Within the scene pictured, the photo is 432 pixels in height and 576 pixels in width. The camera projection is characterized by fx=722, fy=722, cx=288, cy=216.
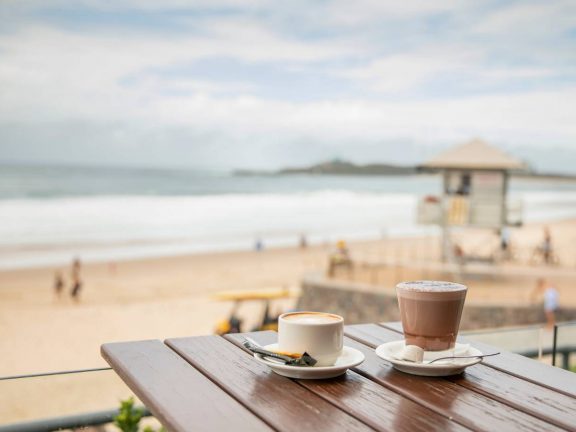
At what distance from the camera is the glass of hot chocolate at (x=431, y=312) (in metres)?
1.38

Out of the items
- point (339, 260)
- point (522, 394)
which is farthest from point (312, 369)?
point (339, 260)

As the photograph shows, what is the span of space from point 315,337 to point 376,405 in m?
0.19

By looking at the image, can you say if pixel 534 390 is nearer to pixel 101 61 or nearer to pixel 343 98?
pixel 101 61

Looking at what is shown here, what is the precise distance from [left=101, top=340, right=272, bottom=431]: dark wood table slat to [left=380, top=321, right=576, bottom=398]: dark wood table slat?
1.93 ft

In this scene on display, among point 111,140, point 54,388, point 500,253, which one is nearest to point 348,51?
point 111,140

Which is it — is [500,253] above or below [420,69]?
below

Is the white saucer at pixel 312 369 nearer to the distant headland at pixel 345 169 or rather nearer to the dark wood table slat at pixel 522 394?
the dark wood table slat at pixel 522 394

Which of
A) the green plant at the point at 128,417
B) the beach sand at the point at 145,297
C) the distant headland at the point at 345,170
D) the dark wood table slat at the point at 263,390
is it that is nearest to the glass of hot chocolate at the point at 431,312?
the dark wood table slat at the point at 263,390

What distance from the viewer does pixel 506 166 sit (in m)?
13.0

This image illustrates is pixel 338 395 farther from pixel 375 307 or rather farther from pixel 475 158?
pixel 475 158

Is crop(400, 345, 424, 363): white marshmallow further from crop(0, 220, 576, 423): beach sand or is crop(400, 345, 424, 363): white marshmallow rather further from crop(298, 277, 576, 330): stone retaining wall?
crop(0, 220, 576, 423): beach sand

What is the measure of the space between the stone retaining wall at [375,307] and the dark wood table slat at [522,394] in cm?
884

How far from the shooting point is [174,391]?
128 centimetres

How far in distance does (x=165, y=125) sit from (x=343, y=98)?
21.3m
